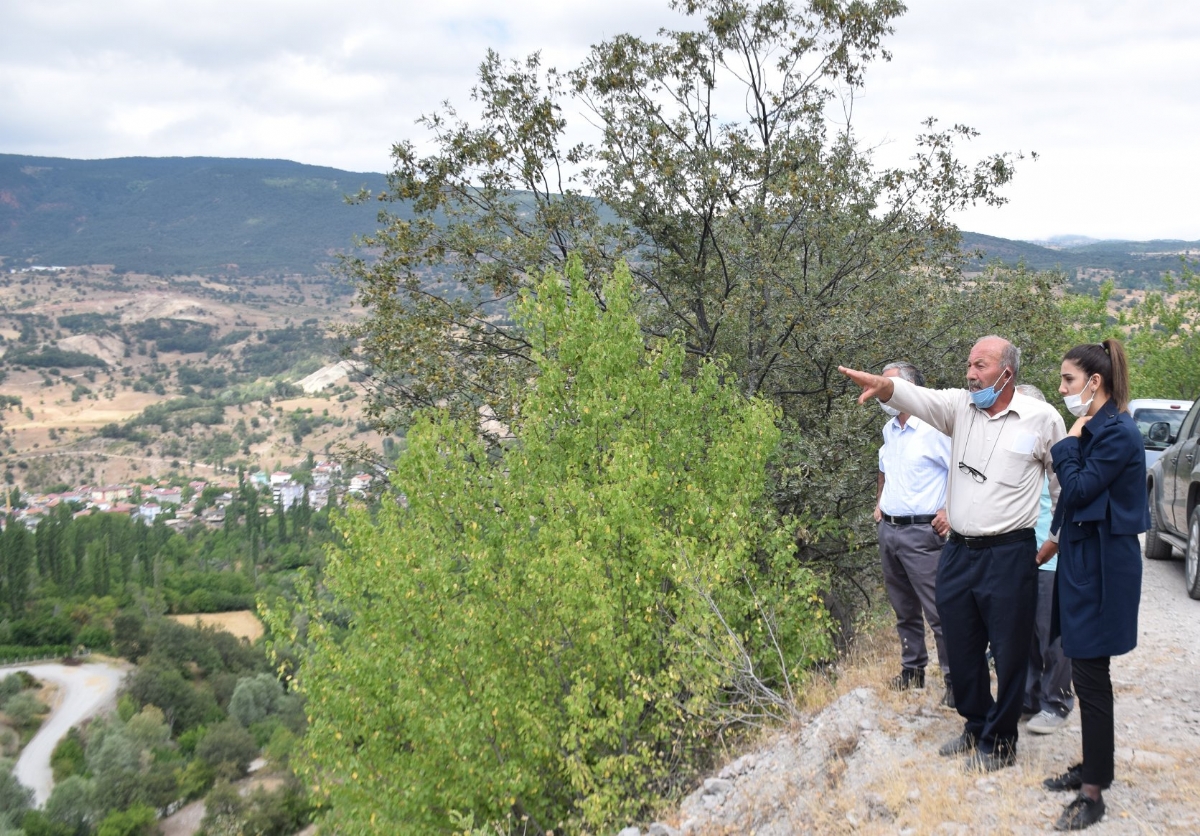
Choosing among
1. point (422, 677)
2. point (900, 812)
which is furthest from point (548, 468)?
Result: point (900, 812)

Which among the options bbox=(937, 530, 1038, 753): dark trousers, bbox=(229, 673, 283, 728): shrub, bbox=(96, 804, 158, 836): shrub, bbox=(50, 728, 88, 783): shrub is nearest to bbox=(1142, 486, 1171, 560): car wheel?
bbox=(937, 530, 1038, 753): dark trousers

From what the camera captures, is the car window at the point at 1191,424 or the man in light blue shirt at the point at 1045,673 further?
the car window at the point at 1191,424

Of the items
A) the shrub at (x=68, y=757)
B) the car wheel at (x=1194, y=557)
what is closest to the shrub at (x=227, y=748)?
the shrub at (x=68, y=757)

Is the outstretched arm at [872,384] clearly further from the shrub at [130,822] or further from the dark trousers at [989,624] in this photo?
the shrub at [130,822]

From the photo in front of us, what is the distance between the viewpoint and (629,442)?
10531 millimetres

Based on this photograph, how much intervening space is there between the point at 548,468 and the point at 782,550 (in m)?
3.04

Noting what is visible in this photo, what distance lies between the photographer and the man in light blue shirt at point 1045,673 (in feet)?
17.3

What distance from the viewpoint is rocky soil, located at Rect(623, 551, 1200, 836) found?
4.36 m

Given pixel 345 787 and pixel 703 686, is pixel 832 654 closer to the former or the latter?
pixel 703 686

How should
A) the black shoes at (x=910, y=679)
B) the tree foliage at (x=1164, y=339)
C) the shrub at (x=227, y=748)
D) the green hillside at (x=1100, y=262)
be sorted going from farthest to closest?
the green hillside at (x=1100, y=262) → the shrub at (x=227, y=748) → the tree foliage at (x=1164, y=339) → the black shoes at (x=910, y=679)

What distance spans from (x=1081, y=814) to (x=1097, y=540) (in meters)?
1.22

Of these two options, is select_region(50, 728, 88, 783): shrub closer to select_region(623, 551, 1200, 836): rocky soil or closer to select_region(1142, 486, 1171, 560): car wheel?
select_region(1142, 486, 1171, 560): car wheel

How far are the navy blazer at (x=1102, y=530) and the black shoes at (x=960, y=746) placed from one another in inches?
45.4

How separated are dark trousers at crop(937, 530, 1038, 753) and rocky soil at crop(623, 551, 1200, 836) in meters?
0.29
